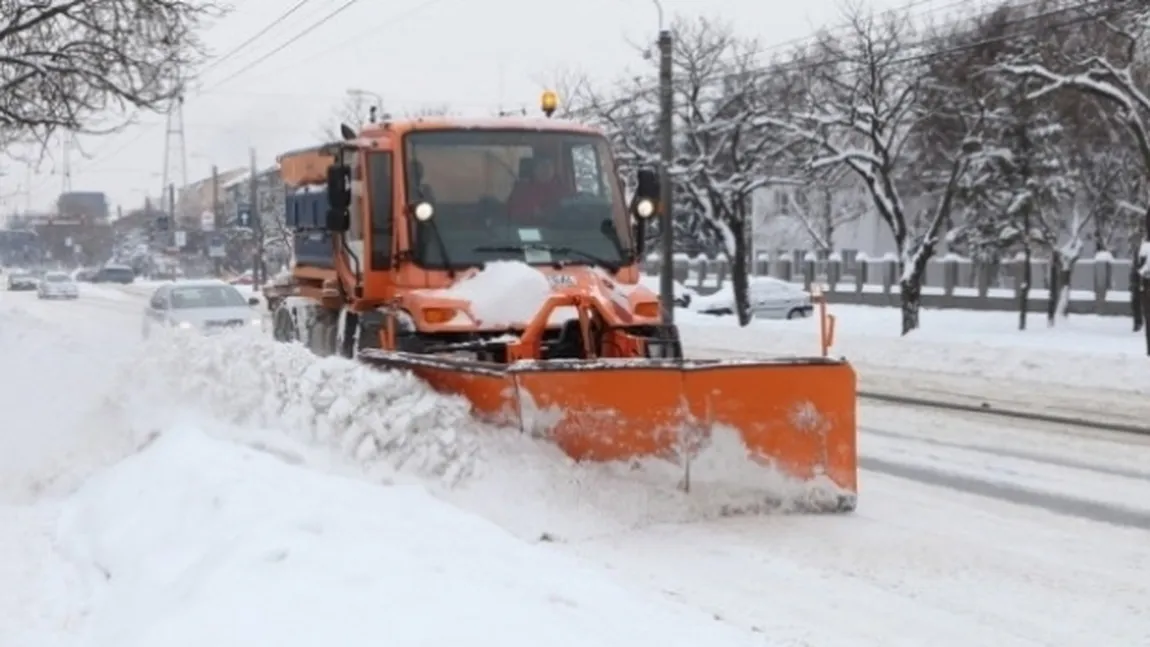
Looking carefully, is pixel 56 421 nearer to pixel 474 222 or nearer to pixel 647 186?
pixel 474 222

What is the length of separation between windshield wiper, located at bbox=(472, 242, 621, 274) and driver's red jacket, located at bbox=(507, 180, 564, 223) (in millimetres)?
236

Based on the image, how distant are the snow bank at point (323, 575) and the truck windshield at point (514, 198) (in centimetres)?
301

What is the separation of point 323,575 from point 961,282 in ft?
155

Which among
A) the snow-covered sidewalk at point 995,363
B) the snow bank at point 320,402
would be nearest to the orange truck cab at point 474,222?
the snow bank at point 320,402

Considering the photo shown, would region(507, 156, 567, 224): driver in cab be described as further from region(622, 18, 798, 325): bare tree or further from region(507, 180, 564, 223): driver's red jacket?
region(622, 18, 798, 325): bare tree

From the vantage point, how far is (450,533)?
6.60 m

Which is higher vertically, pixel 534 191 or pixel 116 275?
pixel 534 191

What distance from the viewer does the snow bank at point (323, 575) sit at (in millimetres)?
4992

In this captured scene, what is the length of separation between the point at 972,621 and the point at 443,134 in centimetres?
595

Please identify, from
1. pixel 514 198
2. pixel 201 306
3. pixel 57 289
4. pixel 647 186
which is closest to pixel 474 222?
pixel 514 198

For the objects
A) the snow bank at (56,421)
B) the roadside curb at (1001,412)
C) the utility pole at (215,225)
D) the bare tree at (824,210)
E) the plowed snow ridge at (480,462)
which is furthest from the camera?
the utility pole at (215,225)

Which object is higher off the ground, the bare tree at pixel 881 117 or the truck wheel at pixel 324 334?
the bare tree at pixel 881 117


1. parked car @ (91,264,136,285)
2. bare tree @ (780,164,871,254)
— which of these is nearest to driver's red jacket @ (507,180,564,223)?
bare tree @ (780,164,871,254)

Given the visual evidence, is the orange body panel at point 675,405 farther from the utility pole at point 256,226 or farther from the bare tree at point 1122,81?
the utility pole at point 256,226
